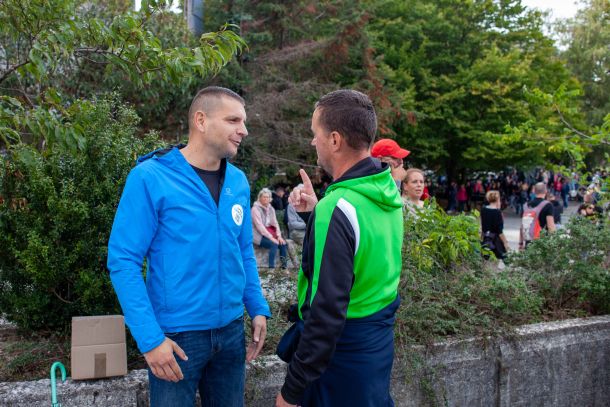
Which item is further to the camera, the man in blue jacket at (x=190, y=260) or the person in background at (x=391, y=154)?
the person in background at (x=391, y=154)

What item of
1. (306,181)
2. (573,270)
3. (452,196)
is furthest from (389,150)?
(452,196)

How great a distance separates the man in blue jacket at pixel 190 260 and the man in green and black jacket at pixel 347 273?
420 millimetres

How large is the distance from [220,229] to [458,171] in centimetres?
2766

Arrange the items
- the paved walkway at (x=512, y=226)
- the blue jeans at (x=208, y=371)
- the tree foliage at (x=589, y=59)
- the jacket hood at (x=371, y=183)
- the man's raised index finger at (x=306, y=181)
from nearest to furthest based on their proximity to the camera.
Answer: the jacket hood at (x=371, y=183) < the blue jeans at (x=208, y=371) < the man's raised index finger at (x=306, y=181) < the paved walkway at (x=512, y=226) < the tree foliage at (x=589, y=59)

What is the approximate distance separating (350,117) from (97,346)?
186 cm

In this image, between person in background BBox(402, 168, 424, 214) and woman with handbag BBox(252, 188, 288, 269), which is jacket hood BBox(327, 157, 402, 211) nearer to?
person in background BBox(402, 168, 424, 214)

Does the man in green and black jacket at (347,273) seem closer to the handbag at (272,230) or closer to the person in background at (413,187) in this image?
the person in background at (413,187)

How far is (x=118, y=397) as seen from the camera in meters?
3.03

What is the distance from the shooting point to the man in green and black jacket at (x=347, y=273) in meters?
2.12

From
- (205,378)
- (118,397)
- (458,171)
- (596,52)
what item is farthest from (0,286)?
(596,52)

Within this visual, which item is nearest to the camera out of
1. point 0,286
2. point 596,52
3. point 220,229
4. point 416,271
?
point 220,229

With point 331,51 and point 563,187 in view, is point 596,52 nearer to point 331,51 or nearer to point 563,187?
point 563,187

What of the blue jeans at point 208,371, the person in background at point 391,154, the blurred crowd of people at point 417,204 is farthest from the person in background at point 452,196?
the blue jeans at point 208,371

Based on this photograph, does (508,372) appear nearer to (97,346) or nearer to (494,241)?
(97,346)
